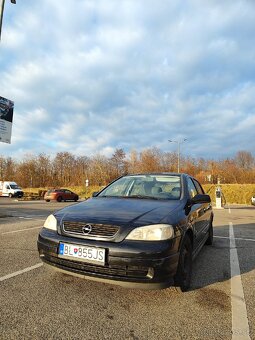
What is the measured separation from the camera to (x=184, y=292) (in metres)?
3.62

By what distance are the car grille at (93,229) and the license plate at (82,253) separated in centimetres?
16

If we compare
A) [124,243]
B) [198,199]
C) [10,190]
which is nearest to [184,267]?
[124,243]

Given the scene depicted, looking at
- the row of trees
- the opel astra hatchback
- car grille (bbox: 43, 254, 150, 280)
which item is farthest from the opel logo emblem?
the row of trees

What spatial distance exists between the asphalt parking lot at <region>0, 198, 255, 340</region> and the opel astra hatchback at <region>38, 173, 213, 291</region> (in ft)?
0.97

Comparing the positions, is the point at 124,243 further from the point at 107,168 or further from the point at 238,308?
the point at 107,168

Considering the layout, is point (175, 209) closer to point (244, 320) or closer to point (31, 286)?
point (244, 320)

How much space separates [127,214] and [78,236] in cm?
62

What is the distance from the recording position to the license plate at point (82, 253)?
3080 millimetres

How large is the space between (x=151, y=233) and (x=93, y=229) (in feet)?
2.11

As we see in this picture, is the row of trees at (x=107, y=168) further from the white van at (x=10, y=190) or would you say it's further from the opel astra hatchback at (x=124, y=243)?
the opel astra hatchback at (x=124, y=243)

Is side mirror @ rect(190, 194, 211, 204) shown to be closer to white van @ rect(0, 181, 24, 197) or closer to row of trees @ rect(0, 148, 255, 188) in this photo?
white van @ rect(0, 181, 24, 197)

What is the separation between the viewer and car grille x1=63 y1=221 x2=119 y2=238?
318cm

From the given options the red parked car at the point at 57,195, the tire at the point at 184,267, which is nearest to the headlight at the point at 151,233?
the tire at the point at 184,267

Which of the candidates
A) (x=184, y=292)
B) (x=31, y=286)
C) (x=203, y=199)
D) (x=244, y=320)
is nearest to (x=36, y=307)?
(x=31, y=286)
